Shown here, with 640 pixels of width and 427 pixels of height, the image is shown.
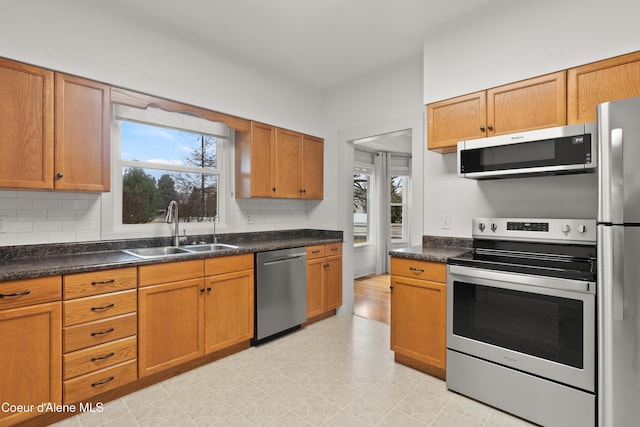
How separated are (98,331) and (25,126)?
4.50 ft

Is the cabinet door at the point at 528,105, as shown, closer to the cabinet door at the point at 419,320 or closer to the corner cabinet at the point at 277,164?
the cabinet door at the point at 419,320

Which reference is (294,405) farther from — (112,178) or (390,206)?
(390,206)

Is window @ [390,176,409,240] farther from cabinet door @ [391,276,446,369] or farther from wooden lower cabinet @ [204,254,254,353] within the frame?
wooden lower cabinet @ [204,254,254,353]

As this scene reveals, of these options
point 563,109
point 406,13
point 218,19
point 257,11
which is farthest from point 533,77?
point 218,19

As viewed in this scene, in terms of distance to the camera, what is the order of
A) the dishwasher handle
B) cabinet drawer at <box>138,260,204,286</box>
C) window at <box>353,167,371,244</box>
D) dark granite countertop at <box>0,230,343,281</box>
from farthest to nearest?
window at <box>353,167,371,244</box>, the dishwasher handle, cabinet drawer at <box>138,260,204,286</box>, dark granite countertop at <box>0,230,343,281</box>

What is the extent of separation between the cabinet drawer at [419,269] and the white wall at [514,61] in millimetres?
587

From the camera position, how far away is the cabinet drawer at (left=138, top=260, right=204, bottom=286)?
2221mm

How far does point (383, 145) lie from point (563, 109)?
12.0 ft

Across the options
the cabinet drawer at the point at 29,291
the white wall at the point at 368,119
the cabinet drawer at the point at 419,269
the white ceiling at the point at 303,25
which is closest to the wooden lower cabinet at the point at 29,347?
the cabinet drawer at the point at 29,291

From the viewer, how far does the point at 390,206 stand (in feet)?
20.1

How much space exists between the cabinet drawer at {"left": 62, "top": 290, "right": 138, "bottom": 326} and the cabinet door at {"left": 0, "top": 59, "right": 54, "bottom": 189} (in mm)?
804

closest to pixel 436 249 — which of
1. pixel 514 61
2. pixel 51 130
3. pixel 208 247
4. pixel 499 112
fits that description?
pixel 499 112

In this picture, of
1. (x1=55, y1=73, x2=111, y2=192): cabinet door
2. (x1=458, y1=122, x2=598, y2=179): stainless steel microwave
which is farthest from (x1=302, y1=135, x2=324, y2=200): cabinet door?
(x1=55, y1=73, x2=111, y2=192): cabinet door

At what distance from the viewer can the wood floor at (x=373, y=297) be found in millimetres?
3878
